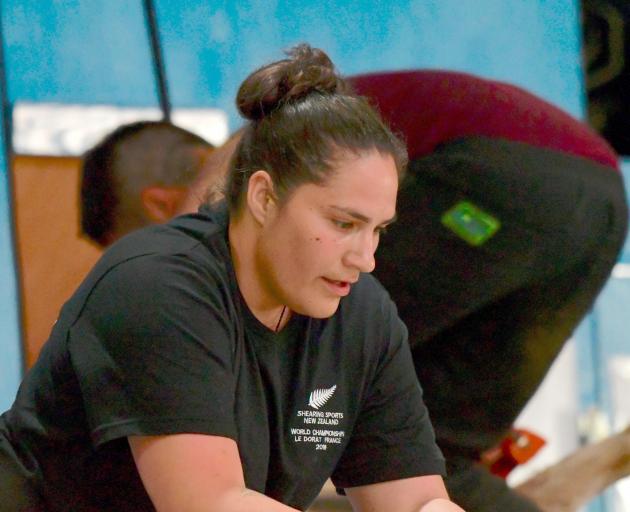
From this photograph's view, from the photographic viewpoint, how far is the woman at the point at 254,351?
3.10 ft

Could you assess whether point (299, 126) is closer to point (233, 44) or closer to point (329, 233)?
point (329, 233)

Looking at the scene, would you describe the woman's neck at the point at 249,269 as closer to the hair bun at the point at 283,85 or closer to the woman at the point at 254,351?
the woman at the point at 254,351

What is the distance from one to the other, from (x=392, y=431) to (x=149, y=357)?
291 mm

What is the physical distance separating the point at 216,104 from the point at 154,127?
210 mm

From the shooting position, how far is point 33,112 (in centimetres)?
188

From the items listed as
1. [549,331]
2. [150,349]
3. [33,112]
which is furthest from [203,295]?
[33,112]

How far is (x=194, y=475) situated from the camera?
0.92m

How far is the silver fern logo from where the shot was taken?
3.49 ft

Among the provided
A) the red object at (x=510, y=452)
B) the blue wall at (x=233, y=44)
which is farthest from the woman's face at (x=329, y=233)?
the blue wall at (x=233, y=44)

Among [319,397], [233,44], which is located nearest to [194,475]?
[319,397]

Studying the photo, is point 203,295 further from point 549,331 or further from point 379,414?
point 549,331

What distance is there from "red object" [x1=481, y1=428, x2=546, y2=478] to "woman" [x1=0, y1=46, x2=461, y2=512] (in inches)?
21.0

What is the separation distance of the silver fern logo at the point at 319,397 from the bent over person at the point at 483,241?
42cm

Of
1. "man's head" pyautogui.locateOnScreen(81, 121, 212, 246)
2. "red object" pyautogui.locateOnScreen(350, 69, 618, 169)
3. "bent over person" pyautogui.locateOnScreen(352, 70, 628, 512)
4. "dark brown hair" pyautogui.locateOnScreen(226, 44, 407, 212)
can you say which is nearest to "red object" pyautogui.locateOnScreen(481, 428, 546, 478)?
"bent over person" pyautogui.locateOnScreen(352, 70, 628, 512)
